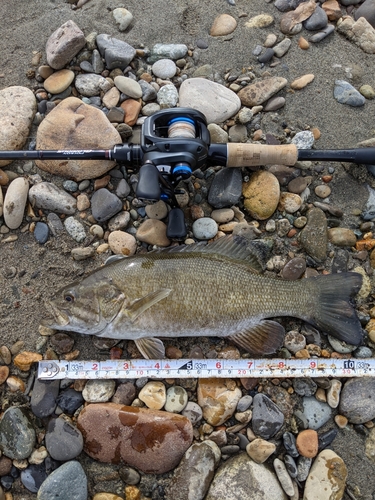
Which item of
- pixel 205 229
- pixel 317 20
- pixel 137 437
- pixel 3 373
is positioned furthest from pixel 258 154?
pixel 3 373

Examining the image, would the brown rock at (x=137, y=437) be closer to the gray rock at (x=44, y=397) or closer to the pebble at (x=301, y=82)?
the gray rock at (x=44, y=397)

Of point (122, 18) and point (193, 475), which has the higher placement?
point (122, 18)

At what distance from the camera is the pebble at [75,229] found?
411cm

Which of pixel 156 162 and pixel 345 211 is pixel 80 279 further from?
pixel 345 211

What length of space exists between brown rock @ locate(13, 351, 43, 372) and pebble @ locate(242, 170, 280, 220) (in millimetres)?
2454

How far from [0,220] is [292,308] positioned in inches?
116

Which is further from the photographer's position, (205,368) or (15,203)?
(15,203)

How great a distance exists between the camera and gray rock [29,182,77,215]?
411 centimetres

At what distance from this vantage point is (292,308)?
3.71 m

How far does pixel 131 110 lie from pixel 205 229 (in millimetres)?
1548

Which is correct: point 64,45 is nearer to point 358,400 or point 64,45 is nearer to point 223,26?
point 223,26

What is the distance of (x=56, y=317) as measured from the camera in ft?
11.9

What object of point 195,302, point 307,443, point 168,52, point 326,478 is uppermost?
point 168,52

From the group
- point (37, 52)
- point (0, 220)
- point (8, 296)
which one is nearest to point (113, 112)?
point (37, 52)
